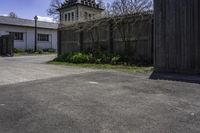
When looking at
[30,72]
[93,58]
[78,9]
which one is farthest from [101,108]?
[78,9]

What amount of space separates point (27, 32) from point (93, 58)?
76.7 feet

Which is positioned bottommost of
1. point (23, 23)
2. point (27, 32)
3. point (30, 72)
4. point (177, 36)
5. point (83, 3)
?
point (30, 72)

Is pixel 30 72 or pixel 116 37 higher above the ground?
pixel 116 37

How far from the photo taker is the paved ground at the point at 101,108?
3.79 meters

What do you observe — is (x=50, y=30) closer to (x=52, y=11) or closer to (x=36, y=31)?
(x=36, y=31)

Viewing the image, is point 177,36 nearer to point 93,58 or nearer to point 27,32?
point 93,58

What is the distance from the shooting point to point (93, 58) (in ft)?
48.8

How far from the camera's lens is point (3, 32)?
33156 millimetres

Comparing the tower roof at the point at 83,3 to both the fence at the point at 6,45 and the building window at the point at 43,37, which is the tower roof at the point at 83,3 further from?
the fence at the point at 6,45

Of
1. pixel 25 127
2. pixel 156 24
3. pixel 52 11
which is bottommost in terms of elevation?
pixel 25 127

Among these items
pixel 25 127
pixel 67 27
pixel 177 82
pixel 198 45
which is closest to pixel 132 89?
pixel 177 82

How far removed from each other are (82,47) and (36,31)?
20.1m

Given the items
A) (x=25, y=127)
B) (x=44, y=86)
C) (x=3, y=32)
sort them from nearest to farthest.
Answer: (x=25, y=127), (x=44, y=86), (x=3, y=32)

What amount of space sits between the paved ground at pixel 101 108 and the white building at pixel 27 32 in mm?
28490
